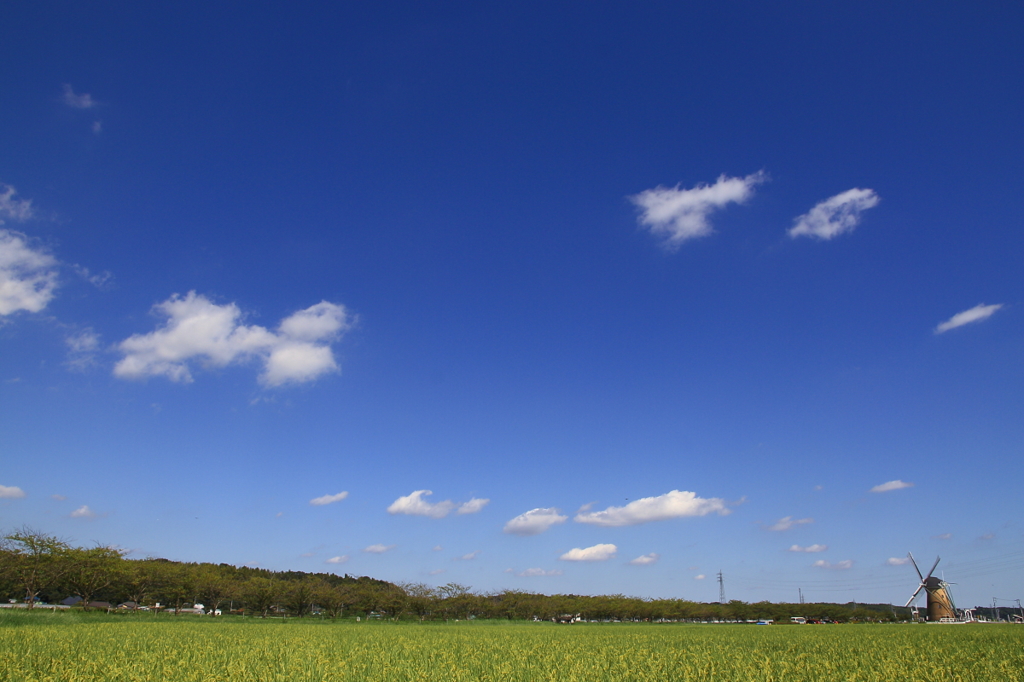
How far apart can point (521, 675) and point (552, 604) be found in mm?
132786

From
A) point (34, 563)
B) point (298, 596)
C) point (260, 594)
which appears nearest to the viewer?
point (34, 563)

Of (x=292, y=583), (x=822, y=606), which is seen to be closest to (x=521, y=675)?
(x=292, y=583)

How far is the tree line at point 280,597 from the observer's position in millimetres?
62969

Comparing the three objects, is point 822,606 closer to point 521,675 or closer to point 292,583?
point 292,583

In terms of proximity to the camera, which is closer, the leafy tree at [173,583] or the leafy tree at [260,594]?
the leafy tree at [173,583]

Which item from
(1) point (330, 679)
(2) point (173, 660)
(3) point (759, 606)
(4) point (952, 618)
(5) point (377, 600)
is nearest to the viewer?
(1) point (330, 679)

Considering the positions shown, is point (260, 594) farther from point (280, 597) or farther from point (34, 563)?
point (34, 563)

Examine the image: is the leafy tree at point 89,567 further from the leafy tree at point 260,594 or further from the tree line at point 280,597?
the leafy tree at point 260,594

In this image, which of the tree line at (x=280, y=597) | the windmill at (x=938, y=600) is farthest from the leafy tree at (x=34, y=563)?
the windmill at (x=938, y=600)

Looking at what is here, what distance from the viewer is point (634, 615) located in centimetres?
14150

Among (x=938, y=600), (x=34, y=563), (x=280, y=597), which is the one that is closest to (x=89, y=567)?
(x=34, y=563)

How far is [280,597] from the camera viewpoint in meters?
100

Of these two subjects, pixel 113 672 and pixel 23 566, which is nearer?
pixel 113 672

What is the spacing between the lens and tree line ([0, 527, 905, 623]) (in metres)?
63.0
